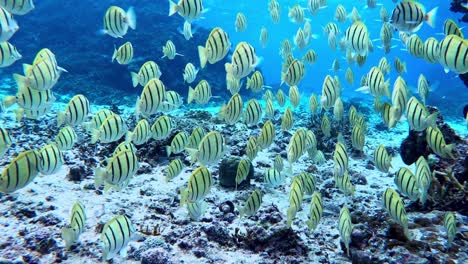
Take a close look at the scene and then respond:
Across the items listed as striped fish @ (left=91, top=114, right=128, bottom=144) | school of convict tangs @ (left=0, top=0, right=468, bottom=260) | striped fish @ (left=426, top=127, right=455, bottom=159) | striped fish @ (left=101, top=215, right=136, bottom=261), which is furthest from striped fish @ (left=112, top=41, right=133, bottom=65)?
striped fish @ (left=426, top=127, right=455, bottom=159)

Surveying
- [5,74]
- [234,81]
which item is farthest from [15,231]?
[5,74]

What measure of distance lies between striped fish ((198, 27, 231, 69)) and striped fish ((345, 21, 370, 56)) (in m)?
2.56

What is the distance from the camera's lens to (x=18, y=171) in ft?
10.9

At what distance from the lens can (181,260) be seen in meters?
4.56

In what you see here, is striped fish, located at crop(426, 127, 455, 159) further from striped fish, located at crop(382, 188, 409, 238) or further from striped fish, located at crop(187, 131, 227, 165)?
striped fish, located at crop(187, 131, 227, 165)

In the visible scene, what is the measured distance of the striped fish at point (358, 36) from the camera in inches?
226

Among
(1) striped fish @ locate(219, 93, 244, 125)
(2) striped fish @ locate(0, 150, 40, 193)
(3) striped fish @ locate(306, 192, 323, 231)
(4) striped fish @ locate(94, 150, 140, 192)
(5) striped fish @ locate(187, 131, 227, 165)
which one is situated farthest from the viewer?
(1) striped fish @ locate(219, 93, 244, 125)

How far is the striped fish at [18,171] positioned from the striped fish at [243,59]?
107 inches

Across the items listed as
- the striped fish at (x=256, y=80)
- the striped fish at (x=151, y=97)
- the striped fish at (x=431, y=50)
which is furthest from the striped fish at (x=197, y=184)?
the striped fish at (x=431, y=50)

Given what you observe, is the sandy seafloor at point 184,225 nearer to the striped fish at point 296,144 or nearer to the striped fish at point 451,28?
the striped fish at point 296,144

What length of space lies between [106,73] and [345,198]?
63.1ft

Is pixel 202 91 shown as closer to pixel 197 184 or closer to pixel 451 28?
pixel 197 184

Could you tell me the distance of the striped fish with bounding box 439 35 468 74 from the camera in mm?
4276

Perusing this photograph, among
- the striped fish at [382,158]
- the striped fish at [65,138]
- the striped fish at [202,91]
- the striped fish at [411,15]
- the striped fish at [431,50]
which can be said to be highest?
the striped fish at [411,15]
